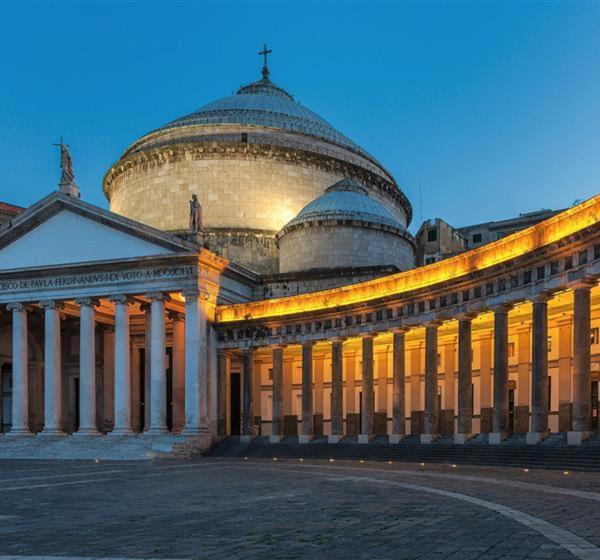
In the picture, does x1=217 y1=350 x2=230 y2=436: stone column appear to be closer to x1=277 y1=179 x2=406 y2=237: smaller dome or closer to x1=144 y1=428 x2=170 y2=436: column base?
x1=144 y1=428 x2=170 y2=436: column base

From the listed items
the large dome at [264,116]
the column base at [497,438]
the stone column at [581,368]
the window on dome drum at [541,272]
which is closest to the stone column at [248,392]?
the column base at [497,438]

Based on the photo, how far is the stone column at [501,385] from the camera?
38.6 meters

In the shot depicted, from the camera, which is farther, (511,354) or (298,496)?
(511,354)

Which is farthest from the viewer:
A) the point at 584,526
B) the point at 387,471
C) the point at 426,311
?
the point at 426,311

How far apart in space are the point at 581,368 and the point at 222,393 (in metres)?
29.6

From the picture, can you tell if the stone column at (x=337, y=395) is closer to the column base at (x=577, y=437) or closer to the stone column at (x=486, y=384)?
the stone column at (x=486, y=384)

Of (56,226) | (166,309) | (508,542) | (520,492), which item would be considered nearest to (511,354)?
(166,309)

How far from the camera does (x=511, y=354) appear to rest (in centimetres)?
4903

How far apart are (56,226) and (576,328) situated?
123 ft

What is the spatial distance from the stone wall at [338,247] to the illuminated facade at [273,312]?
0.15m

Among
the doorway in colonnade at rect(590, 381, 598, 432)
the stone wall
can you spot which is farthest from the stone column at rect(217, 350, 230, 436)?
the doorway in colonnade at rect(590, 381, 598, 432)

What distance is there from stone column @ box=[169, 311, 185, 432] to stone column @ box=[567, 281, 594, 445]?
3030 centimetres

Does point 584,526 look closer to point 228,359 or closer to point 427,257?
point 228,359

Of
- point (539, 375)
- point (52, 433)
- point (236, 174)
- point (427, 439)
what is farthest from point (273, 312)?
point (539, 375)
